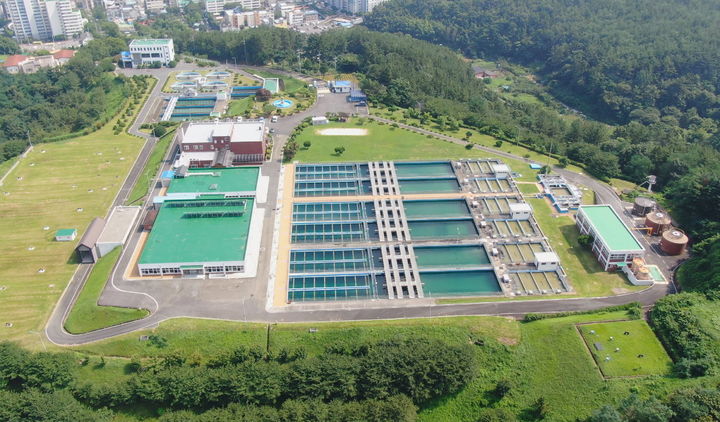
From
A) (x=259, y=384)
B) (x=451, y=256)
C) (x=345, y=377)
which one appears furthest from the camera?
(x=451, y=256)

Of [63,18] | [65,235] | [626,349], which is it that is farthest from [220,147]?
[63,18]

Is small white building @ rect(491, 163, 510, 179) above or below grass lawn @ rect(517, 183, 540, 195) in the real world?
above

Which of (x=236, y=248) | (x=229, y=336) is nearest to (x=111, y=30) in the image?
(x=236, y=248)

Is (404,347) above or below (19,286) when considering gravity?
above

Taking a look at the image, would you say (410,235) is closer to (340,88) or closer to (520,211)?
(520,211)

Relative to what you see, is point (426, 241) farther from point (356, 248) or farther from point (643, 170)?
point (643, 170)

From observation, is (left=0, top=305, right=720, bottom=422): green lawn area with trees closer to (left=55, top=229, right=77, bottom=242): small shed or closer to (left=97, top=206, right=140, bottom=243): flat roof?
(left=97, top=206, right=140, bottom=243): flat roof

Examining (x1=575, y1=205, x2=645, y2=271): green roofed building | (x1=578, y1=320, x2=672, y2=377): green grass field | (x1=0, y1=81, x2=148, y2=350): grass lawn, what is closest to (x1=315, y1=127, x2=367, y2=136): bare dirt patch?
(x1=0, y1=81, x2=148, y2=350): grass lawn
